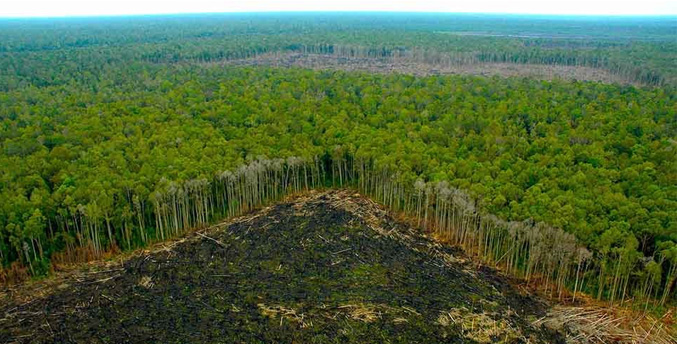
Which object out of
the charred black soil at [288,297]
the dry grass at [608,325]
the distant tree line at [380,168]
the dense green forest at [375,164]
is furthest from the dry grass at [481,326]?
the distant tree line at [380,168]

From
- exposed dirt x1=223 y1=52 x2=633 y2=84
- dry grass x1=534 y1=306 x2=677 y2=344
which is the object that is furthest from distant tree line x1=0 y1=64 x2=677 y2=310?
exposed dirt x1=223 y1=52 x2=633 y2=84

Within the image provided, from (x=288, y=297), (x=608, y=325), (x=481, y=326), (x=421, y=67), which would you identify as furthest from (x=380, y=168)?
(x=421, y=67)

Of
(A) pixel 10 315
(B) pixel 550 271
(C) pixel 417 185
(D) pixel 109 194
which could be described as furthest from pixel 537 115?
(A) pixel 10 315

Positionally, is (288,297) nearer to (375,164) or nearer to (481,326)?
(481,326)

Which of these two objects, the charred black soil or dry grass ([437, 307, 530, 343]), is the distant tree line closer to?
the charred black soil

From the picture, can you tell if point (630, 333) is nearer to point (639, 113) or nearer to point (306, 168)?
point (306, 168)
